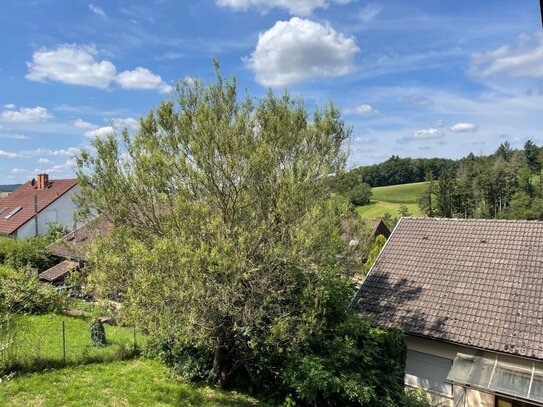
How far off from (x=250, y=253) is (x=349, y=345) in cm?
334

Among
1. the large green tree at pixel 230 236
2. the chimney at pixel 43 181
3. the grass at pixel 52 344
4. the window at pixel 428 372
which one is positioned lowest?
the window at pixel 428 372

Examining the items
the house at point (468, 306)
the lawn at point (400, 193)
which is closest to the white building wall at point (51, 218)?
the house at point (468, 306)

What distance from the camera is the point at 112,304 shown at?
30.7 feet

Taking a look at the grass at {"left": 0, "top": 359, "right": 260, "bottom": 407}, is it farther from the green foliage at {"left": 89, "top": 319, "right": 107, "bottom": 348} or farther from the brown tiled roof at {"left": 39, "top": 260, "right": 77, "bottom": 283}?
the brown tiled roof at {"left": 39, "top": 260, "right": 77, "bottom": 283}

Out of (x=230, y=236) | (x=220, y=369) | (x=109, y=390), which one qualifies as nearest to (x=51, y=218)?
(x=109, y=390)

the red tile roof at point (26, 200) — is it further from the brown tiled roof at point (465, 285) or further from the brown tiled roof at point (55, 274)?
the brown tiled roof at point (465, 285)

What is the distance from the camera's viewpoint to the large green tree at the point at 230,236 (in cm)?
802

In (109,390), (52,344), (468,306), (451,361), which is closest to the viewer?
(109,390)

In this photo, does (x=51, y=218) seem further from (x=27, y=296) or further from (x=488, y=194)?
(x=488, y=194)

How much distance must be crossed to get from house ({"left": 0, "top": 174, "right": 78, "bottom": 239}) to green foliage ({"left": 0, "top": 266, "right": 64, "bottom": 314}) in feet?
61.6

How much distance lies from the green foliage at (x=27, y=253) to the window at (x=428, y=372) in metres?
24.0

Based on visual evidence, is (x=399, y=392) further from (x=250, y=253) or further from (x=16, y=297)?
(x=16, y=297)

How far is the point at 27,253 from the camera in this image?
26781 millimetres

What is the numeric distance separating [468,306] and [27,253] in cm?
2705
